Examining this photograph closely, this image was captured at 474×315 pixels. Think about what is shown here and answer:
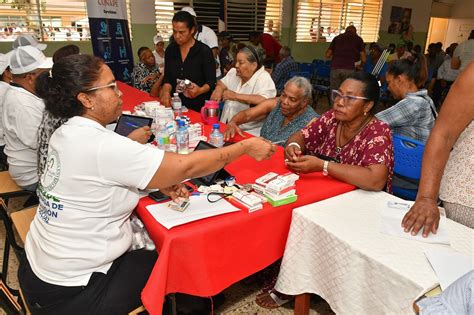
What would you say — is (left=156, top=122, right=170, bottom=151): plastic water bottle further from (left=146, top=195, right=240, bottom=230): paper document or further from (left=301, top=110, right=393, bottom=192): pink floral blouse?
(left=301, top=110, right=393, bottom=192): pink floral blouse

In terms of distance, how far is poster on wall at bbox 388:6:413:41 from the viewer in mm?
11688

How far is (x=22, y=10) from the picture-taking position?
6.09m

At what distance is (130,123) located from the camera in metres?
2.44

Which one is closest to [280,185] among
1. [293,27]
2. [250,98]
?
[250,98]

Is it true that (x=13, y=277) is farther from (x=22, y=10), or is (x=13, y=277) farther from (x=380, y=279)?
(x=22, y=10)

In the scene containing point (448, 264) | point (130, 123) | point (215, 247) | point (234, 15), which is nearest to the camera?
point (448, 264)

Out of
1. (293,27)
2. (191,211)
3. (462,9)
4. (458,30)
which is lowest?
(191,211)

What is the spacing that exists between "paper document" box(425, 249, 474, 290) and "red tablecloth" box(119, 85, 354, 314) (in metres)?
0.58

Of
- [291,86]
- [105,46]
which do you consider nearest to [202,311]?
[291,86]

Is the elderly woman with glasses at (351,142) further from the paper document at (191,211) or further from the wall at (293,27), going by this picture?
the wall at (293,27)

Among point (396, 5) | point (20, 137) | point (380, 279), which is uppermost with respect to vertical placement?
point (396, 5)

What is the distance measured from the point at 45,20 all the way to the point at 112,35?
5.54 feet

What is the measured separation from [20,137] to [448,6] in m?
16.5

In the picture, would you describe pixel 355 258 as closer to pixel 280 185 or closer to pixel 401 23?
pixel 280 185
